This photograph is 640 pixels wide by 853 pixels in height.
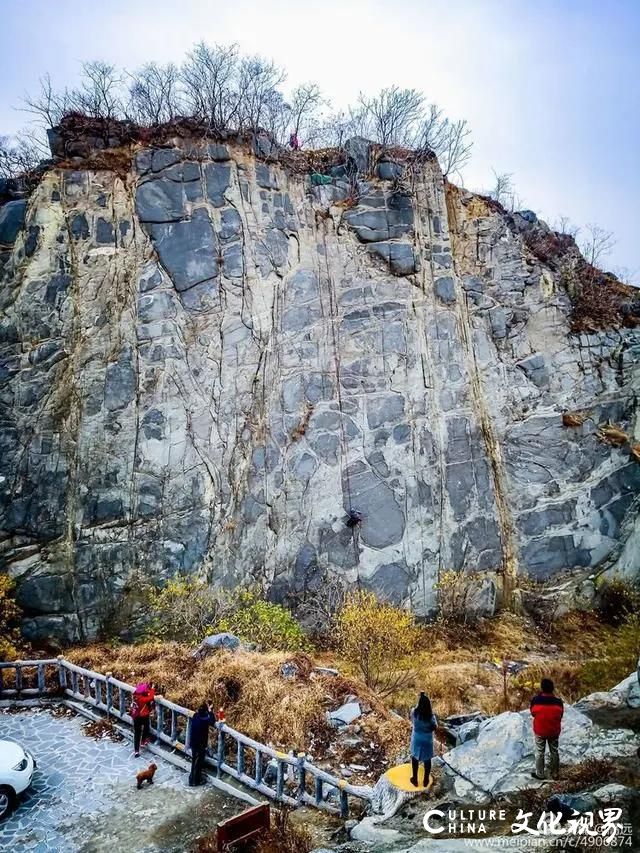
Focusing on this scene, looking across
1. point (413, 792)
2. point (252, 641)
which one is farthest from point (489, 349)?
point (413, 792)

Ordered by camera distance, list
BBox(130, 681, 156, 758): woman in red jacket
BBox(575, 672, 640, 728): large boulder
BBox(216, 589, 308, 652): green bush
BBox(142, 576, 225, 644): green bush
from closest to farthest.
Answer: BBox(575, 672, 640, 728): large boulder, BBox(130, 681, 156, 758): woman in red jacket, BBox(216, 589, 308, 652): green bush, BBox(142, 576, 225, 644): green bush

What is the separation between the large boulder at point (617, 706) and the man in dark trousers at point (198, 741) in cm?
732

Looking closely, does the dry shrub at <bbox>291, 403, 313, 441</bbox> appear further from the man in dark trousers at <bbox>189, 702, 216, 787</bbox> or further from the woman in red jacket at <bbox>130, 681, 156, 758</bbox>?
the man in dark trousers at <bbox>189, 702, 216, 787</bbox>

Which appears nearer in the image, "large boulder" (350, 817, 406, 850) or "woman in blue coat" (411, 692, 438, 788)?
"large boulder" (350, 817, 406, 850)

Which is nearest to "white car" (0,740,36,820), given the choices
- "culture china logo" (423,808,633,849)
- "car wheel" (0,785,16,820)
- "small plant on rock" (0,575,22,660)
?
"car wheel" (0,785,16,820)

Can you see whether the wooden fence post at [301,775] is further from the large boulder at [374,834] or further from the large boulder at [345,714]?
the large boulder at [345,714]

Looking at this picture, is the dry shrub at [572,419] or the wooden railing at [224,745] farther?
the dry shrub at [572,419]

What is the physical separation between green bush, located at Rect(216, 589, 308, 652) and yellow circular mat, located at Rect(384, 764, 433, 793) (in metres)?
9.94

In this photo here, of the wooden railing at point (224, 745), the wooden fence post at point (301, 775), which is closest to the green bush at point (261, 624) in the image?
the wooden railing at point (224, 745)

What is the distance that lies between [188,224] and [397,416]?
11278mm

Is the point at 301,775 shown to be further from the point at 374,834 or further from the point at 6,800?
the point at 6,800

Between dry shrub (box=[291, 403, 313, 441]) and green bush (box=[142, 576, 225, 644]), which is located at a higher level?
dry shrub (box=[291, 403, 313, 441])

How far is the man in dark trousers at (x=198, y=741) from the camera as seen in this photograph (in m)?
11.3

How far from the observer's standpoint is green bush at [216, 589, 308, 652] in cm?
2033
